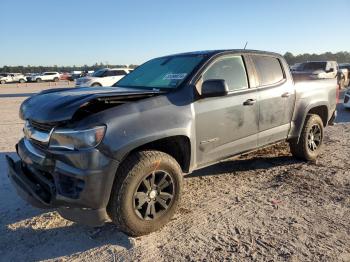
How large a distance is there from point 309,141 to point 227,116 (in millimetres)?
2458

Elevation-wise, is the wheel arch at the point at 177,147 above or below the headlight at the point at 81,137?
below

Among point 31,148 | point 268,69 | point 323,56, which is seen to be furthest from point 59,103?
point 323,56

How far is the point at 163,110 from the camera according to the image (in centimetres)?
392

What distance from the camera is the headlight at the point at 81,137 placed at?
3.35 meters

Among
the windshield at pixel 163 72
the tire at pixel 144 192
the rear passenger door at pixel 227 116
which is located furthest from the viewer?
the windshield at pixel 163 72

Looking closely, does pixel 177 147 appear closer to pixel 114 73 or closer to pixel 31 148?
pixel 31 148

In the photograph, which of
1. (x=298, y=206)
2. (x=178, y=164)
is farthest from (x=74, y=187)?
(x=298, y=206)

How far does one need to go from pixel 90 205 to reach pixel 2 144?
511 cm

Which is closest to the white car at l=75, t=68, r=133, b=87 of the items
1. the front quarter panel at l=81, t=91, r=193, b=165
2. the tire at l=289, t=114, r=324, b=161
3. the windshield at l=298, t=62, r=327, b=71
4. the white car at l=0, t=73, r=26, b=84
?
the windshield at l=298, t=62, r=327, b=71

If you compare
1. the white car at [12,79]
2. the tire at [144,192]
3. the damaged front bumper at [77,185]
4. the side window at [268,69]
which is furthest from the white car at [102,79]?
the white car at [12,79]

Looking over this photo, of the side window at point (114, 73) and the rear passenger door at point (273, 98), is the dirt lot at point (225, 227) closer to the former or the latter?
the rear passenger door at point (273, 98)

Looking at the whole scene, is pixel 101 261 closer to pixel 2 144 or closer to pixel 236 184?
pixel 236 184

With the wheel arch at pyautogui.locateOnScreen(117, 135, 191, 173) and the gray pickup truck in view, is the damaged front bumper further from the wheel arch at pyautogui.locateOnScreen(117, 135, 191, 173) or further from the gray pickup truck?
the wheel arch at pyautogui.locateOnScreen(117, 135, 191, 173)

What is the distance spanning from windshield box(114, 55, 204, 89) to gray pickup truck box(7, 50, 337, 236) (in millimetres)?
21
